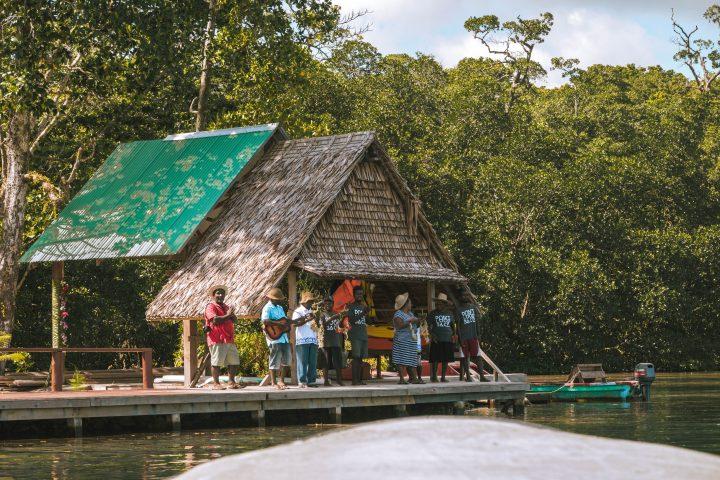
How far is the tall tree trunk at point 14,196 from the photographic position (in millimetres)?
24266

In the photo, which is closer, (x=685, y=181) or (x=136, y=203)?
(x=136, y=203)

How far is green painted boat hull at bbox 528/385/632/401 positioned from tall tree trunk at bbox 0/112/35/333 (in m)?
10.9

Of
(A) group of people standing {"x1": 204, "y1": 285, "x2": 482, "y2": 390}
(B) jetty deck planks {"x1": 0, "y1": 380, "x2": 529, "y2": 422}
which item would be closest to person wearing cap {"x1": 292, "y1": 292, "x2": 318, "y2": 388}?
(A) group of people standing {"x1": 204, "y1": 285, "x2": 482, "y2": 390}

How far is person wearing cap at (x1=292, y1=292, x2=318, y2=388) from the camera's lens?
17.2 m

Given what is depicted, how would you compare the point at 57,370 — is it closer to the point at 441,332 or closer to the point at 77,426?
the point at 77,426

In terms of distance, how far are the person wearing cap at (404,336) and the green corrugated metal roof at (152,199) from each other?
3982mm

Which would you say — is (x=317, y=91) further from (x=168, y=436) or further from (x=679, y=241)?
(x=168, y=436)

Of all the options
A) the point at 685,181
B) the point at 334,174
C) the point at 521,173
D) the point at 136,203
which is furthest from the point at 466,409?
the point at 685,181

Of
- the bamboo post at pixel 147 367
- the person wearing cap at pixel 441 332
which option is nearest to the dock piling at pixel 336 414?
the person wearing cap at pixel 441 332

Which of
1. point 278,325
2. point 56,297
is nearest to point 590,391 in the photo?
point 278,325

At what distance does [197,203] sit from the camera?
20.7 metres

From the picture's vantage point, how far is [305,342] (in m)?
17.5

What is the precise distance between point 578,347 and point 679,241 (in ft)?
15.8

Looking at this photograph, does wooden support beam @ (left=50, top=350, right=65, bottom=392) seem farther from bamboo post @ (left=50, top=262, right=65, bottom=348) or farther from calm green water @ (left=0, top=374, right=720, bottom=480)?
bamboo post @ (left=50, top=262, right=65, bottom=348)
